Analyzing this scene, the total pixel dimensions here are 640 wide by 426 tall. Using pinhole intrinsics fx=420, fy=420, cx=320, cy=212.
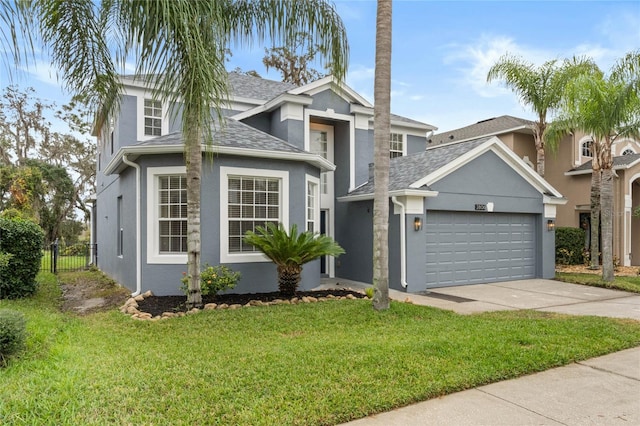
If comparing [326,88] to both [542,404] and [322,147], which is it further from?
[542,404]

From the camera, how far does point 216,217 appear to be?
31.7ft

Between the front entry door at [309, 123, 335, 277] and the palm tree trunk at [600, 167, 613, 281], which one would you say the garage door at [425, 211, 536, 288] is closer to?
the palm tree trunk at [600, 167, 613, 281]

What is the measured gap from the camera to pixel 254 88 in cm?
1558

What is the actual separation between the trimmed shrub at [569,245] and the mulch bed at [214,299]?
11473 mm

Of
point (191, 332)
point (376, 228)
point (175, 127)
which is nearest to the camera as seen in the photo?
point (191, 332)

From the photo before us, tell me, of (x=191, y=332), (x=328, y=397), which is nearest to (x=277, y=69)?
(x=191, y=332)

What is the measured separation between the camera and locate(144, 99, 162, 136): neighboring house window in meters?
13.3

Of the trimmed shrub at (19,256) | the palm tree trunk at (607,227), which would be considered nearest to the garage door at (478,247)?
the palm tree trunk at (607,227)

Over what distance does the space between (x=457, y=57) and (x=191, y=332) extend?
40.8 feet

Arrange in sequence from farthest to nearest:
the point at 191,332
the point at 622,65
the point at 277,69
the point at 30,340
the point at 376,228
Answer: the point at 277,69 → the point at 622,65 → the point at 376,228 → the point at 191,332 → the point at 30,340

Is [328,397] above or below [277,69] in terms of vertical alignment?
below

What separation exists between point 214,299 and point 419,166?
7.27m

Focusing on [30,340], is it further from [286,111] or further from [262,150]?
[286,111]

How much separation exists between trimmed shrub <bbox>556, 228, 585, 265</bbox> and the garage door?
425 cm
